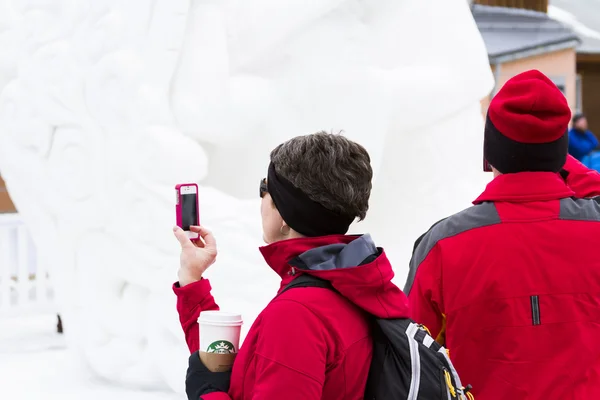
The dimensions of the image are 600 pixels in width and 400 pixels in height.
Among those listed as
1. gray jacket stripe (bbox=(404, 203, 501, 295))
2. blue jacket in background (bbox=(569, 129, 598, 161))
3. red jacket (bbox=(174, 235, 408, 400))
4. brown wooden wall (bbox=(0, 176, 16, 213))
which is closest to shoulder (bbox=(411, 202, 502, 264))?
gray jacket stripe (bbox=(404, 203, 501, 295))

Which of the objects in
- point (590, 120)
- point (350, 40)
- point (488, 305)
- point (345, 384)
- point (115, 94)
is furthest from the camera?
point (590, 120)

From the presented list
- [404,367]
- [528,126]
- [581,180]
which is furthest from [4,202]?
[404,367]

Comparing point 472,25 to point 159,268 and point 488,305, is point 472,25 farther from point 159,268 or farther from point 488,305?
point 488,305

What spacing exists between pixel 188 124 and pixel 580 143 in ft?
14.8

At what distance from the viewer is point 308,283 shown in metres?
1.31

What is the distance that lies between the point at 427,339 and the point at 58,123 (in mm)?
2850

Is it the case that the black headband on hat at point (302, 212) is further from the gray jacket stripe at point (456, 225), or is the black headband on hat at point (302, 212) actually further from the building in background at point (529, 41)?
the building in background at point (529, 41)

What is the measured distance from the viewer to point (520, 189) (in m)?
1.62

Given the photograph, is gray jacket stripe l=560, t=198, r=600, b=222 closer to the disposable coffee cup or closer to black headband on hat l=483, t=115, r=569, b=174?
black headband on hat l=483, t=115, r=569, b=174

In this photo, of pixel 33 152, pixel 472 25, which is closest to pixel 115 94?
pixel 33 152

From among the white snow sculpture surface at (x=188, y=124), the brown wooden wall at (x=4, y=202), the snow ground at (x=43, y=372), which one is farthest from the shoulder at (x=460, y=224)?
the brown wooden wall at (x=4, y=202)

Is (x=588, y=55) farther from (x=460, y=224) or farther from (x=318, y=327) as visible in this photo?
(x=318, y=327)

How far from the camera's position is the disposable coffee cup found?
1408 mm

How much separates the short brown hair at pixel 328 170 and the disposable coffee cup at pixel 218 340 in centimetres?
27
